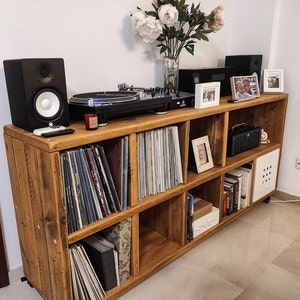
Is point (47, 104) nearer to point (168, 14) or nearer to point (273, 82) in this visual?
point (168, 14)

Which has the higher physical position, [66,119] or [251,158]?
[66,119]

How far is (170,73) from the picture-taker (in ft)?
5.74

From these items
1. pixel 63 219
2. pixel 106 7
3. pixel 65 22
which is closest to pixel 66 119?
pixel 63 219

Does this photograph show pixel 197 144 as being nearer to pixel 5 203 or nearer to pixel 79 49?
pixel 79 49

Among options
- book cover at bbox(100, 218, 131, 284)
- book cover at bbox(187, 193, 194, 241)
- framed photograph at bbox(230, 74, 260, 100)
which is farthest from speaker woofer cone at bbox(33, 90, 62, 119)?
framed photograph at bbox(230, 74, 260, 100)

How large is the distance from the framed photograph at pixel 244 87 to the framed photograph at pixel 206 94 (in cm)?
23

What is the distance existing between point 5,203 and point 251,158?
148 centimetres

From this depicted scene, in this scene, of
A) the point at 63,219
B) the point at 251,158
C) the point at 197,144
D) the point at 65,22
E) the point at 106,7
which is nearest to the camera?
the point at 63,219

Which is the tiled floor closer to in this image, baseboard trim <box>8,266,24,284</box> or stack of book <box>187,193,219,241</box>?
baseboard trim <box>8,266,24,284</box>

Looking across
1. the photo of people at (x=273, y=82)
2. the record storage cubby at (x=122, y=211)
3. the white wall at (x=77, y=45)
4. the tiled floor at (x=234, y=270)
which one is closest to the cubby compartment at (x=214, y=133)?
the record storage cubby at (x=122, y=211)

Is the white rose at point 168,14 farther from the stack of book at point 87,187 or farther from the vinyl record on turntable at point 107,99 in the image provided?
the stack of book at point 87,187

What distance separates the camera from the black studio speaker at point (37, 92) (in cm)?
109

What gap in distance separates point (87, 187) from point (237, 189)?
1.16 meters

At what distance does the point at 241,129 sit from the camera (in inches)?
85.0
